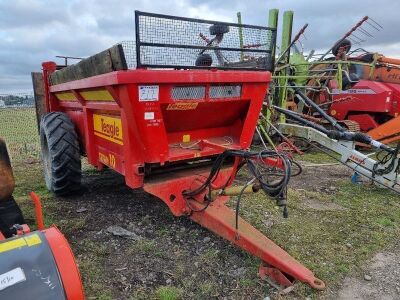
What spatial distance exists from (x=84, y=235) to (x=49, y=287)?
90.4 inches

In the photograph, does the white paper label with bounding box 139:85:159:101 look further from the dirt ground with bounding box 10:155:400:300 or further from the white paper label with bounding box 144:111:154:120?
the dirt ground with bounding box 10:155:400:300

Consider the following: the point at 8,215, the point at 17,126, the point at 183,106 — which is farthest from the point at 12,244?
the point at 17,126

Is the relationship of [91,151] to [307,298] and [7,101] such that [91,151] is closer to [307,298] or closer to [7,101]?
[307,298]

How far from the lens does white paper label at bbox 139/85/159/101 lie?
281 centimetres

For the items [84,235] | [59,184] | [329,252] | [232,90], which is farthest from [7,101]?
[329,252]

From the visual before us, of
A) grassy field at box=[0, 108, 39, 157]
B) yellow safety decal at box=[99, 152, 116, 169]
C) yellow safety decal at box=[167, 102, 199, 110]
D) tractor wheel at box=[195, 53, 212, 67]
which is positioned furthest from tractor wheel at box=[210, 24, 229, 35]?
grassy field at box=[0, 108, 39, 157]

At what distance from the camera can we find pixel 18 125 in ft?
40.3

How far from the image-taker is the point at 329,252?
10.9ft

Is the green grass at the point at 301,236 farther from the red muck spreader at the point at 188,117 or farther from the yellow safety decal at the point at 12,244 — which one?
the yellow safety decal at the point at 12,244

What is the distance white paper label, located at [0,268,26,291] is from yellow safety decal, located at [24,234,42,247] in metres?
0.15

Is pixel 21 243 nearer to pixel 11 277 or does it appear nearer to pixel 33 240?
pixel 33 240

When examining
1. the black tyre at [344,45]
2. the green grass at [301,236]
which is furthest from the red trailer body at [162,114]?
the black tyre at [344,45]

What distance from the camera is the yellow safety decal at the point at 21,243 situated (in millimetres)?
1529

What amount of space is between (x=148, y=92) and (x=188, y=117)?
0.56m
